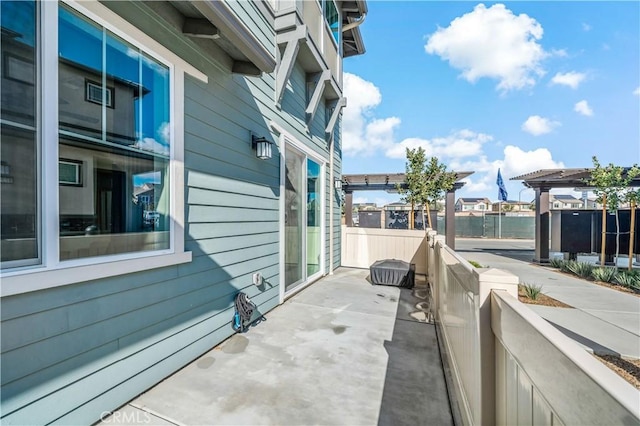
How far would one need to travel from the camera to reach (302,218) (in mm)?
5312

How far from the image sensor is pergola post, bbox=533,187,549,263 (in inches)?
357

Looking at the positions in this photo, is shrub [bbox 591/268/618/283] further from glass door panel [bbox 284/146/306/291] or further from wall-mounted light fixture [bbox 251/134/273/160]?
wall-mounted light fixture [bbox 251/134/273/160]

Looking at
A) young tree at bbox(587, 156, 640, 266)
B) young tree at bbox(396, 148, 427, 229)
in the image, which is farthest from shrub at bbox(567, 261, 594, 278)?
young tree at bbox(396, 148, 427, 229)

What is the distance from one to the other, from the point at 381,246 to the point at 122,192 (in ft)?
21.0

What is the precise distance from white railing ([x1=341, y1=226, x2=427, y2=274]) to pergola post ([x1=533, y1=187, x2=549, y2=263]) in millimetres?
5025

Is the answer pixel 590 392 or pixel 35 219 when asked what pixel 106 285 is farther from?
pixel 590 392

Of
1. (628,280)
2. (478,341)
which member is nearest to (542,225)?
(628,280)

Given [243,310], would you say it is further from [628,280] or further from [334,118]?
[628,280]

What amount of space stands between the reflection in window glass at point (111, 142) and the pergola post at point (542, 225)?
10.9 metres

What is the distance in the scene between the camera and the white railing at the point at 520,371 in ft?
1.81

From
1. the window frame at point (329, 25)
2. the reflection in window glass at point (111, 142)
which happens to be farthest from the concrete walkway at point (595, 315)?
the window frame at point (329, 25)

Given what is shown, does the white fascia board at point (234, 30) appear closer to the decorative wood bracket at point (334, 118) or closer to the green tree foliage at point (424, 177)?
the decorative wood bracket at point (334, 118)

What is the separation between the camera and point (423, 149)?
9.47 meters

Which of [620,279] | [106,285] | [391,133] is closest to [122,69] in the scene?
[106,285]
